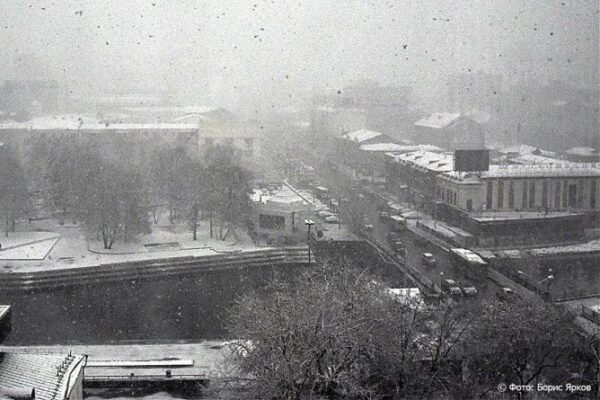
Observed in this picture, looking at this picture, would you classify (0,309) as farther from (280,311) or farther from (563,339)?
(563,339)

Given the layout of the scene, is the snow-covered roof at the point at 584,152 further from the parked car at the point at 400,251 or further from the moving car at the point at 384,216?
the parked car at the point at 400,251

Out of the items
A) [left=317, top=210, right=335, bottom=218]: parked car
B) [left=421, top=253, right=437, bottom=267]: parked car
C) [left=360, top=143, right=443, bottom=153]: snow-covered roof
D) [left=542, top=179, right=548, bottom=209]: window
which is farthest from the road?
[left=542, top=179, right=548, bottom=209]: window

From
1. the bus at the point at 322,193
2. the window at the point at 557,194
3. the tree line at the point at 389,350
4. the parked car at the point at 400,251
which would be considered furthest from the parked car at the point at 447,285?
the bus at the point at 322,193

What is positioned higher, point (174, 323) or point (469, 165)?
point (469, 165)

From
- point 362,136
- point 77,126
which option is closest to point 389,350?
point 77,126

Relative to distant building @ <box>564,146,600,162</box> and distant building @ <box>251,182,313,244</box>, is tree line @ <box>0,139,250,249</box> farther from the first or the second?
distant building @ <box>564,146,600,162</box>

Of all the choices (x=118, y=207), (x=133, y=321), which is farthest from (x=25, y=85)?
(x=133, y=321)
